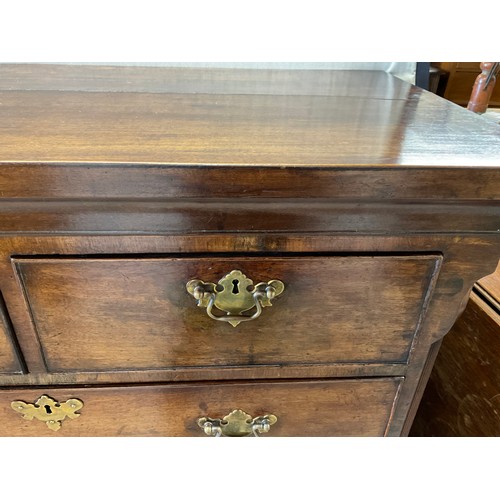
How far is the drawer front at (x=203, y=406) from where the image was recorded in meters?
0.52

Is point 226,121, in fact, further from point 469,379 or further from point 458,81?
point 458,81

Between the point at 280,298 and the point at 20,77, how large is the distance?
518mm

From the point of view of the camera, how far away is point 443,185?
39 cm

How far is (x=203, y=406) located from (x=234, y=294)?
189mm

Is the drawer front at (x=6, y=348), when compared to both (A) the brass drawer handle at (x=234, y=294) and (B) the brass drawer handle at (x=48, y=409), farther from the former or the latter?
(A) the brass drawer handle at (x=234, y=294)

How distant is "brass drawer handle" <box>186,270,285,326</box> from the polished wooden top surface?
128mm

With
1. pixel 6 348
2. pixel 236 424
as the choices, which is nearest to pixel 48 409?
pixel 6 348

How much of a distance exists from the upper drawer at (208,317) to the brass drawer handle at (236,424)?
0.32ft

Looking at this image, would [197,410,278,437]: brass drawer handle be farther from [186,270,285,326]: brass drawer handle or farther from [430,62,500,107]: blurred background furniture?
[430,62,500,107]: blurred background furniture

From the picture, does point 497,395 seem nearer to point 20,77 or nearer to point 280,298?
point 280,298

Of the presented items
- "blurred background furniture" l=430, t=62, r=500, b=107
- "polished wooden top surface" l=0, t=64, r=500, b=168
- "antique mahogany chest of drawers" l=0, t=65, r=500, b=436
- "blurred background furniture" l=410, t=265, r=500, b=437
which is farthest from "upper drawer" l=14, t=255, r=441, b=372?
"blurred background furniture" l=430, t=62, r=500, b=107

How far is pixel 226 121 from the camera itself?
483 mm
